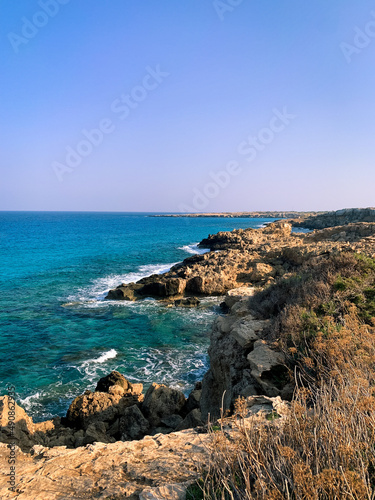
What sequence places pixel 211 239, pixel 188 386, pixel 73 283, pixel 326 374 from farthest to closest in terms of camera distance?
pixel 211 239, pixel 73 283, pixel 188 386, pixel 326 374

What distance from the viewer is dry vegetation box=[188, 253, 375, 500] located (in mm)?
2633

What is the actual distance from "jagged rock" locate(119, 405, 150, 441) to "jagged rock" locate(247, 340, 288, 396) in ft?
14.5

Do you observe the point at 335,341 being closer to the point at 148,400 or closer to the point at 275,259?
the point at 148,400

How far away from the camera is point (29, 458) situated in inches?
208

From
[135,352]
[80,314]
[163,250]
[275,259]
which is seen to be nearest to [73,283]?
[80,314]

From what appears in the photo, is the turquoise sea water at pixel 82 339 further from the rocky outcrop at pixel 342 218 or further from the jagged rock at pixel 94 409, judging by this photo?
the rocky outcrop at pixel 342 218

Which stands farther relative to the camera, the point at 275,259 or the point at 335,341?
the point at 275,259

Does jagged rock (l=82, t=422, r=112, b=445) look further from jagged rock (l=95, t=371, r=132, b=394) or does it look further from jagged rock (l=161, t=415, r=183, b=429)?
jagged rock (l=95, t=371, r=132, b=394)

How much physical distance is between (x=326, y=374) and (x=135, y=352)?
11.6m

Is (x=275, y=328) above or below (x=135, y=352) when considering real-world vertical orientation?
above

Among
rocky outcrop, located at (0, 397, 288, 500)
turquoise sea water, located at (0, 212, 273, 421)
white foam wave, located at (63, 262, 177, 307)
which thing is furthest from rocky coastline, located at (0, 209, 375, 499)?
white foam wave, located at (63, 262, 177, 307)

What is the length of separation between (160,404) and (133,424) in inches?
41.4

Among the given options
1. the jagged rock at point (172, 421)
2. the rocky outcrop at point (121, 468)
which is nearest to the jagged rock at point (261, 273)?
the jagged rock at point (172, 421)

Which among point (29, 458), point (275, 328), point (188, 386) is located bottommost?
point (188, 386)
